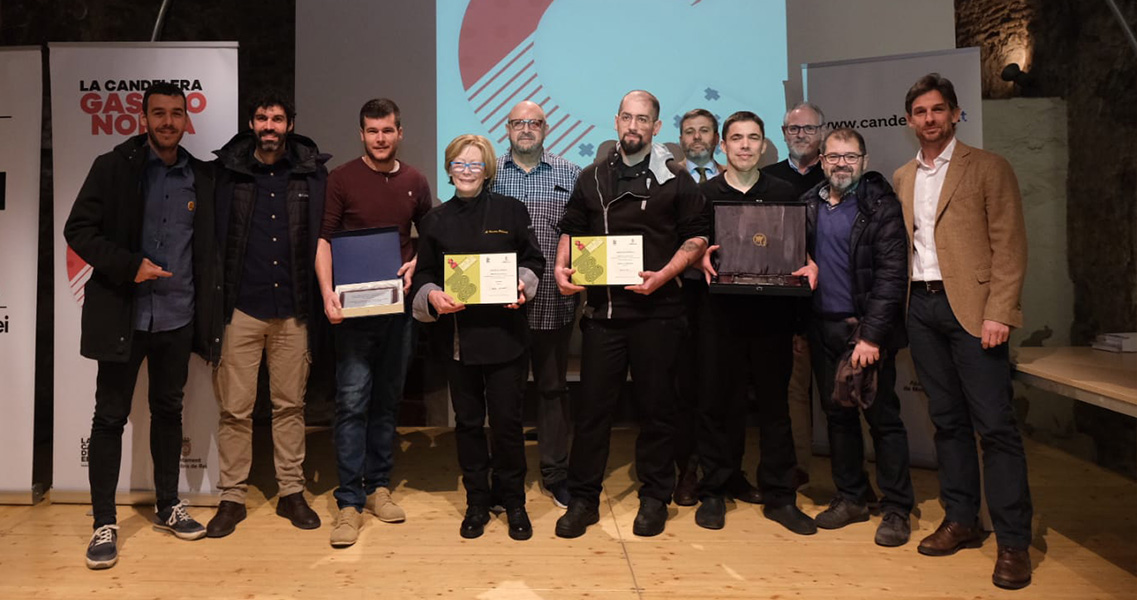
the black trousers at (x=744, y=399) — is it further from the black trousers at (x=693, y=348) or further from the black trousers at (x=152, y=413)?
the black trousers at (x=152, y=413)

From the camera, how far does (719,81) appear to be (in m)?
4.74

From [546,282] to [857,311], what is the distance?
4.65ft

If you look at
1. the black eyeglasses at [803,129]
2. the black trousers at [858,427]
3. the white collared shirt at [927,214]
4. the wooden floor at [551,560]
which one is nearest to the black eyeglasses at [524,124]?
the black eyeglasses at [803,129]

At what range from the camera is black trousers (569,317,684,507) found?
3.26m

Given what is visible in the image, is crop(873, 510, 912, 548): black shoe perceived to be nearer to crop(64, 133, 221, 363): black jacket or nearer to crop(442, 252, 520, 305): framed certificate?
crop(442, 252, 520, 305): framed certificate

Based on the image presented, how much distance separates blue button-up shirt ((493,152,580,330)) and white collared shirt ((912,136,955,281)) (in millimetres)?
1532

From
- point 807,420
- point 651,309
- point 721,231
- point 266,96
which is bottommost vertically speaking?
point 807,420

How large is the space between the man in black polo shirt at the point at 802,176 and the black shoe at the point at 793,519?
35 centimetres

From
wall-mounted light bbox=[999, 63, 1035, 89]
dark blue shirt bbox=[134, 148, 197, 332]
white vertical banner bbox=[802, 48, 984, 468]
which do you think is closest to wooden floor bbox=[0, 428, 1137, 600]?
white vertical banner bbox=[802, 48, 984, 468]

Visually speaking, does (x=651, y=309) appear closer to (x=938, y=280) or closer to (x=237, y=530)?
(x=938, y=280)

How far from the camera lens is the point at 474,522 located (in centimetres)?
336

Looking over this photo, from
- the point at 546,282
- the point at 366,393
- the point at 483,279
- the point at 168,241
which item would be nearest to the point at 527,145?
the point at 546,282

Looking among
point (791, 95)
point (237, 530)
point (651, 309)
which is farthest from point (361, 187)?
point (791, 95)

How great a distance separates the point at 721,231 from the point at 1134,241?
2.84 m
